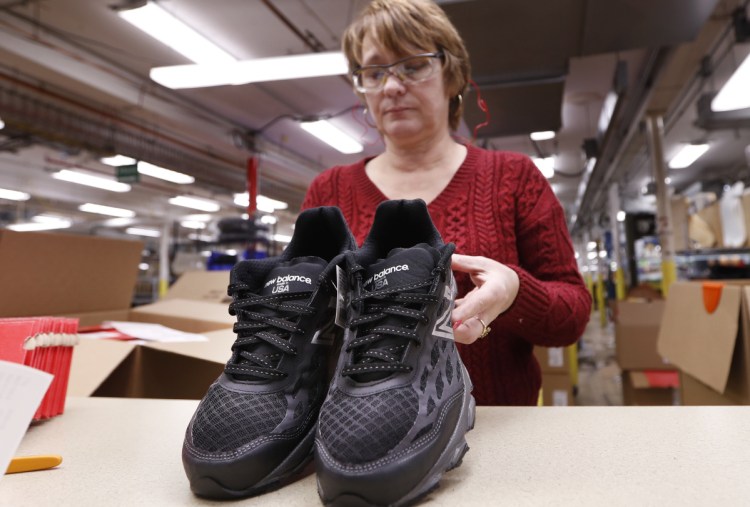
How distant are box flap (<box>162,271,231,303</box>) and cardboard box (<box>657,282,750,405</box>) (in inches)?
75.2

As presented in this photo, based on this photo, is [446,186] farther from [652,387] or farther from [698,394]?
[652,387]

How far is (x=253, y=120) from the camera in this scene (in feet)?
23.5

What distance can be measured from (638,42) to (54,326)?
3.72m

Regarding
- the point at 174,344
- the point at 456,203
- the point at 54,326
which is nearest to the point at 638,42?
the point at 456,203

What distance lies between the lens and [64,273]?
1542 millimetres

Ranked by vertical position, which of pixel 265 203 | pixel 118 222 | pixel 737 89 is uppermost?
pixel 118 222

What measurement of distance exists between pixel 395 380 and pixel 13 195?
41.6 feet

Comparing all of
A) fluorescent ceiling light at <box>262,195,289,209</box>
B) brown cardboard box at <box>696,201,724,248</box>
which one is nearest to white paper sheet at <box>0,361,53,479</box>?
brown cardboard box at <box>696,201,724,248</box>

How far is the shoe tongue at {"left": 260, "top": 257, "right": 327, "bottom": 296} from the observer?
563 millimetres

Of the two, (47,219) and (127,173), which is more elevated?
(47,219)

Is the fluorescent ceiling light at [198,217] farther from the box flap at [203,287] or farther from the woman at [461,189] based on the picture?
the woman at [461,189]

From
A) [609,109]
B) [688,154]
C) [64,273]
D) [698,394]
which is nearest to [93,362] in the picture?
[64,273]

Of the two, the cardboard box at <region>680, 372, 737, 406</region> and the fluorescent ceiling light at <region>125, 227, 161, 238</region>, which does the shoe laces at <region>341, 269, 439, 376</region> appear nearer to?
the cardboard box at <region>680, 372, 737, 406</region>

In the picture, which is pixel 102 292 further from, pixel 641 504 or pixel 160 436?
pixel 641 504
